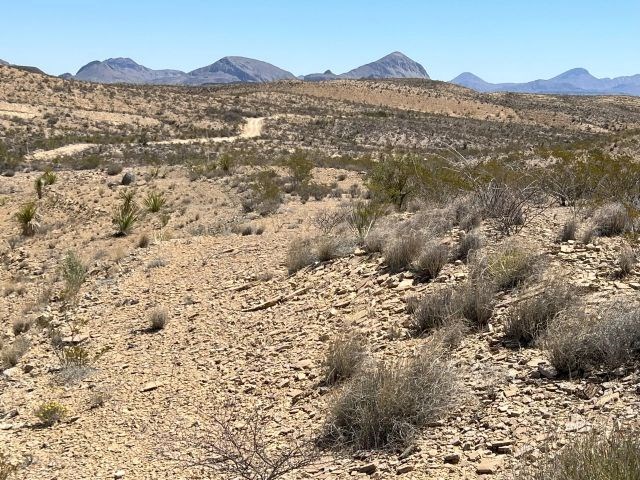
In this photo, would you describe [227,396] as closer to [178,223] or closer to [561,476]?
[561,476]

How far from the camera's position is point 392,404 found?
429 cm

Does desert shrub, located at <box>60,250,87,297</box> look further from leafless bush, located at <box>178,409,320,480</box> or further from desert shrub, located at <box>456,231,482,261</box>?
desert shrub, located at <box>456,231,482,261</box>

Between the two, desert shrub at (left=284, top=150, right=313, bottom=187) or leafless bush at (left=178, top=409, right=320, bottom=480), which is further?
desert shrub at (left=284, top=150, right=313, bottom=187)

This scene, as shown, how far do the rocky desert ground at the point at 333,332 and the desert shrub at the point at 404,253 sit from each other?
3cm

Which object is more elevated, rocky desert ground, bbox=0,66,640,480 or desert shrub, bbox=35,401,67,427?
rocky desert ground, bbox=0,66,640,480

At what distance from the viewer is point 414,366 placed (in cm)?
467

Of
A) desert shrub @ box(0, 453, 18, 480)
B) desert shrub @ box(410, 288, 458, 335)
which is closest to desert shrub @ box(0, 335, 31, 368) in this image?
desert shrub @ box(0, 453, 18, 480)

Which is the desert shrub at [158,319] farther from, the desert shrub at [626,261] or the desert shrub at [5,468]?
the desert shrub at [626,261]

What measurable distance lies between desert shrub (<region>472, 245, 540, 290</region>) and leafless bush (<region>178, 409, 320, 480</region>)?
2845mm

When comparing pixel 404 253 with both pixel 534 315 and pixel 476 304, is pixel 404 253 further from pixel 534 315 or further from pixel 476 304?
pixel 534 315

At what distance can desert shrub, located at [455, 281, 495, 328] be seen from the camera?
5.63 m

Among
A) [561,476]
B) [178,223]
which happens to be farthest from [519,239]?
[178,223]

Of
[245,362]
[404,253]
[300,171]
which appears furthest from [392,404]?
[300,171]

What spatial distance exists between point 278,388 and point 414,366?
1.61 m
